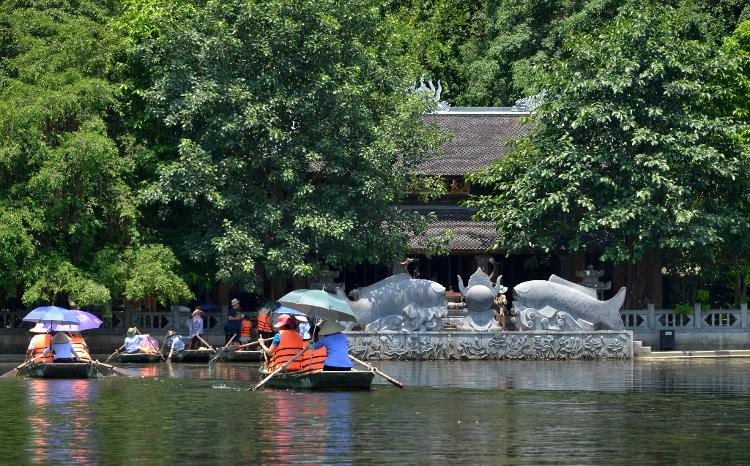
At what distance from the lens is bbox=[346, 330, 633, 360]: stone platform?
42188mm

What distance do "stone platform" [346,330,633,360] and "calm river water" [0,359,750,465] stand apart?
6513 millimetres

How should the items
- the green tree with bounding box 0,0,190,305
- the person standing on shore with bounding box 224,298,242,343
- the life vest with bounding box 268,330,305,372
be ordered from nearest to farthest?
the life vest with bounding box 268,330,305,372 < the green tree with bounding box 0,0,190,305 < the person standing on shore with bounding box 224,298,242,343

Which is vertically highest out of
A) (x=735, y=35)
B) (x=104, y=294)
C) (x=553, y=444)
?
A: (x=735, y=35)

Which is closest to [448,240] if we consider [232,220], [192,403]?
[232,220]

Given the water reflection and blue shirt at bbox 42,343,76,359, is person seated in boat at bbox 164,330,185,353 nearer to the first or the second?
blue shirt at bbox 42,343,76,359

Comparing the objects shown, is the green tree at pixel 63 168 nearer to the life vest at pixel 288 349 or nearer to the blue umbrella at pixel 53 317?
the blue umbrella at pixel 53 317

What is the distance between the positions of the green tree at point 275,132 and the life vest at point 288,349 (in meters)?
11.2

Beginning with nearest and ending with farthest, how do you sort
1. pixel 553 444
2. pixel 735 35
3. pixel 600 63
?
pixel 553 444 → pixel 600 63 → pixel 735 35

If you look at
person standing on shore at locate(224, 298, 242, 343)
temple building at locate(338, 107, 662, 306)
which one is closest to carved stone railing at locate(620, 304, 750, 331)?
temple building at locate(338, 107, 662, 306)

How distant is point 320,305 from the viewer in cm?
3178

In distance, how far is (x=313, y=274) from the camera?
4288 cm

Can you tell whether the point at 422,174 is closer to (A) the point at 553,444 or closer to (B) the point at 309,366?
(B) the point at 309,366

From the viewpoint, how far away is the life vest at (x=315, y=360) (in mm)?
30156

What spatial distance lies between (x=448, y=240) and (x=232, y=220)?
6808mm
